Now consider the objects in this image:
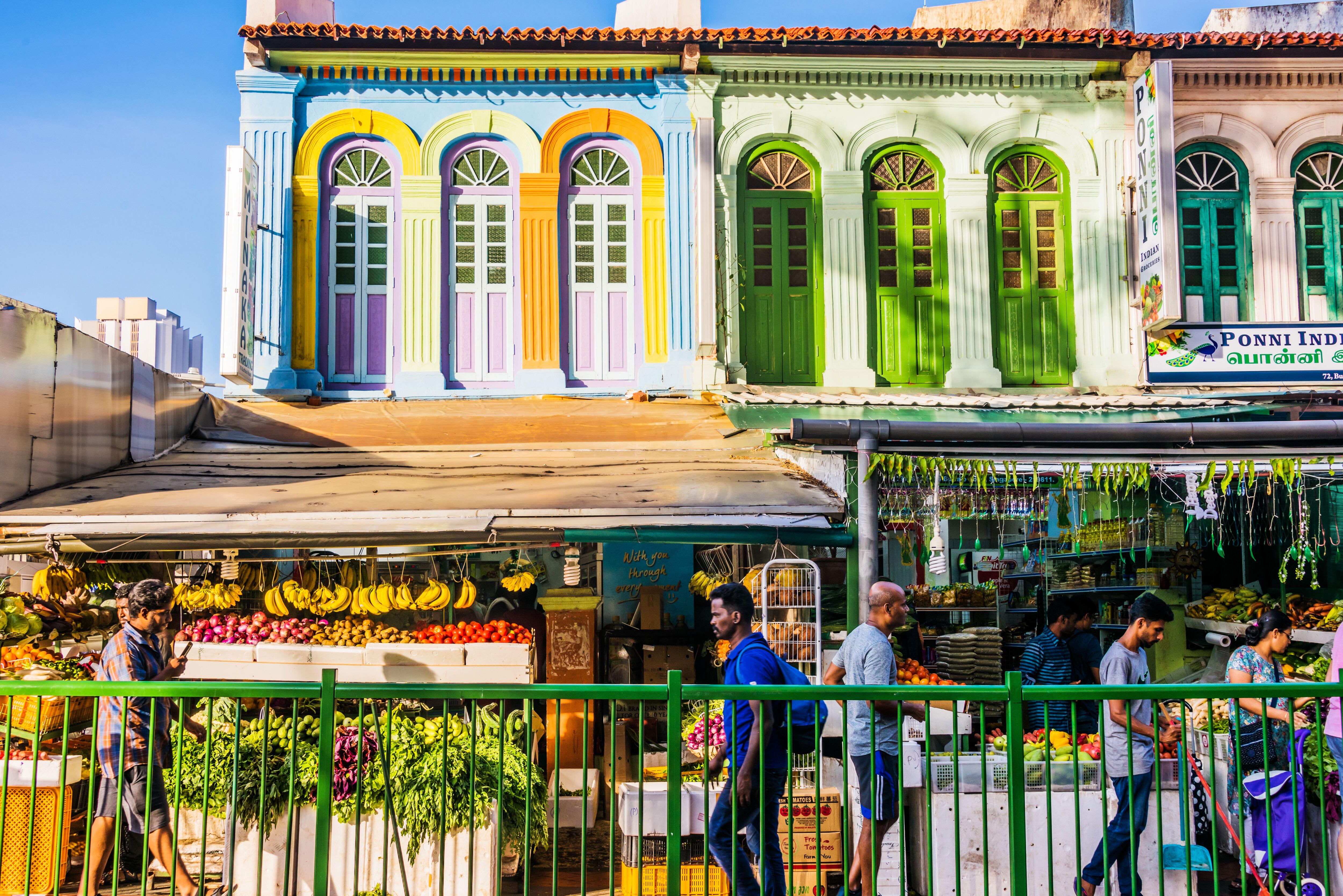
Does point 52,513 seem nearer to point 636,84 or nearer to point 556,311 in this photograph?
point 556,311

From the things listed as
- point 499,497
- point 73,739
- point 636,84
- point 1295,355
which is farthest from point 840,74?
point 73,739

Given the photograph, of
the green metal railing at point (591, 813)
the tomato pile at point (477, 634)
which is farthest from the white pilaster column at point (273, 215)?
the green metal railing at point (591, 813)

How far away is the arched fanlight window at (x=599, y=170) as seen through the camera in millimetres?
12156

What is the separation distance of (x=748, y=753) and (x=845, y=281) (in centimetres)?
788

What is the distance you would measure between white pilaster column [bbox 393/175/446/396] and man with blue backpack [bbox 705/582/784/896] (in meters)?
6.91

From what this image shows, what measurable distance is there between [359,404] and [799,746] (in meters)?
7.49

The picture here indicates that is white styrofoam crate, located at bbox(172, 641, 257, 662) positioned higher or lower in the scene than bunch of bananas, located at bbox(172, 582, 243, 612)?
lower

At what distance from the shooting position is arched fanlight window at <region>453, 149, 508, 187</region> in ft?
39.7

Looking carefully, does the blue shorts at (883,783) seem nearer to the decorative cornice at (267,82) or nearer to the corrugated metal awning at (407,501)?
the corrugated metal awning at (407,501)

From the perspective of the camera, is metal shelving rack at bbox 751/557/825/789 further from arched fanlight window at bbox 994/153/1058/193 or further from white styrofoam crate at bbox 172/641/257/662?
arched fanlight window at bbox 994/153/1058/193

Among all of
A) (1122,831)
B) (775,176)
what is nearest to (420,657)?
(1122,831)

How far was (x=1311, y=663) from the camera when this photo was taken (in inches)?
362

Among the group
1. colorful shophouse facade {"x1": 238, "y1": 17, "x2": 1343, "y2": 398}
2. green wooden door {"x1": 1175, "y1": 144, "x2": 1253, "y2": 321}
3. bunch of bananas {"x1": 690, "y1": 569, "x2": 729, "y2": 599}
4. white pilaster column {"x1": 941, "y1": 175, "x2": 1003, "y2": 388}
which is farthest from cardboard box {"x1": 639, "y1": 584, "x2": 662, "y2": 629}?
green wooden door {"x1": 1175, "y1": 144, "x2": 1253, "y2": 321}

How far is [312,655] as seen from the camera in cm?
836
